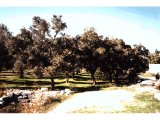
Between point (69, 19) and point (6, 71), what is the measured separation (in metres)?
4.70

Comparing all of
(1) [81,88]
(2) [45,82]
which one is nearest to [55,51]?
(2) [45,82]

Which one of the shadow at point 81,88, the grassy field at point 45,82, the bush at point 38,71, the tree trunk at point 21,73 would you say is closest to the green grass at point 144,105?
the shadow at point 81,88

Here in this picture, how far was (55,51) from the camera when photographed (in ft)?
51.6

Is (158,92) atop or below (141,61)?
below

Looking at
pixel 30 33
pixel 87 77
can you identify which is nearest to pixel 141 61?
pixel 87 77

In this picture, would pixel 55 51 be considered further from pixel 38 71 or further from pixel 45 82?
pixel 45 82

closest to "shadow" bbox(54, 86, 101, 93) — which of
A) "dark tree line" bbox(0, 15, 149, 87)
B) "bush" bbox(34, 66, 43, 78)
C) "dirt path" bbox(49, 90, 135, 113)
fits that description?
"dirt path" bbox(49, 90, 135, 113)

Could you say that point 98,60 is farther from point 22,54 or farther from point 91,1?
point 91,1

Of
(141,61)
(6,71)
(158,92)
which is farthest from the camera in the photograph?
(141,61)

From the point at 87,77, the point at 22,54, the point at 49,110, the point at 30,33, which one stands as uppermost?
the point at 30,33

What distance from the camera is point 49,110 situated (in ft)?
35.2

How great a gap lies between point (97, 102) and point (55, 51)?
5.10 meters

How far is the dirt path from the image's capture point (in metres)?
10.8

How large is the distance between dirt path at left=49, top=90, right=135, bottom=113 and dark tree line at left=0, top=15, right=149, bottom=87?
4.11ft
